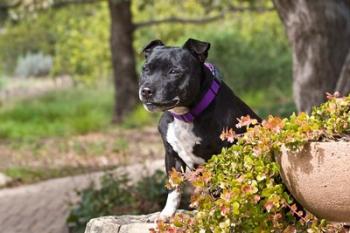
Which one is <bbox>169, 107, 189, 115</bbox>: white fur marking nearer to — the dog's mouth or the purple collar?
the purple collar

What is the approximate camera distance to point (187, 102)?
463 cm

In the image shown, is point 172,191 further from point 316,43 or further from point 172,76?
point 316,43

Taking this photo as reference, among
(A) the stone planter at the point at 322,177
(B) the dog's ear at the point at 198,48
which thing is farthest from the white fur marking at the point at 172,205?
(A) the stone planter at the point at 322,177

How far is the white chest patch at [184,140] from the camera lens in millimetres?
4762

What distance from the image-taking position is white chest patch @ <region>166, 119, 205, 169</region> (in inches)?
187

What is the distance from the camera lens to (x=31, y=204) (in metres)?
9.66

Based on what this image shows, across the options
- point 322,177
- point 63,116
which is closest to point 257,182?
point 322,177

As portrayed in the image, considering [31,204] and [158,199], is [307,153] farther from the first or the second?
[31,204]

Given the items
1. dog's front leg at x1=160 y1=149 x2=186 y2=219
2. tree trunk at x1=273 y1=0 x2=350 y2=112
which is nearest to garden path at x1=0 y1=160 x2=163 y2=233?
tree trunk at x1=273 y1=0 x2=350 y2=112

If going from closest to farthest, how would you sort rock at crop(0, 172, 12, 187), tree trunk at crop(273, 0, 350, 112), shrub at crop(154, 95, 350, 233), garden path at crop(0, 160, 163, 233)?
shrub at crop(154, 95, 350, 233) → garden path at crop(0, 160, 163, 233) → tree trunk at crop(273, 0, 350, 112) → rock at crop(0, 172, 12, 187)

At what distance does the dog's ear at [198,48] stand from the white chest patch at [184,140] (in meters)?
0.38

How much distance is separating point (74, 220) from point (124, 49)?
12350mm

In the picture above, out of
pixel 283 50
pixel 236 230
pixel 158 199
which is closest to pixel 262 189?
pixel 236 230

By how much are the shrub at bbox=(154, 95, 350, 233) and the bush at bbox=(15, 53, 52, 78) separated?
105 feet
